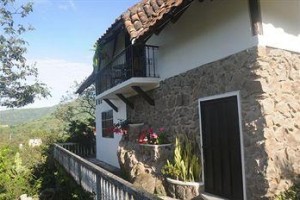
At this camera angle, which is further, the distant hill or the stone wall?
the distant hill

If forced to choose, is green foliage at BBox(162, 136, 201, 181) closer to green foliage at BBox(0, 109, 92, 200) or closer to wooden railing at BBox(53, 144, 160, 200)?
wooden railing at BBox(53, 144, 160, 200)

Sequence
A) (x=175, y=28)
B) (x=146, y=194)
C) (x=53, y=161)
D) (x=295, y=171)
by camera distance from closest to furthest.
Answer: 1. (x=146, y=194)
2. (x=295, y=171)
3. (x=175, y=28)
4. (x=53, y=161)

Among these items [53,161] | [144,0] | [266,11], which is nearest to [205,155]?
[266,11]

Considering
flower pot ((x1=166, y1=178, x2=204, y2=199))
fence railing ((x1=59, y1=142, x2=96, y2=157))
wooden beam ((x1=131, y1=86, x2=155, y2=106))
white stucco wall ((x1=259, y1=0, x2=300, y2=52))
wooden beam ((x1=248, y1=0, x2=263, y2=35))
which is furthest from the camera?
fence railing ((x1=59, y1=142, x2=96, y2=157))

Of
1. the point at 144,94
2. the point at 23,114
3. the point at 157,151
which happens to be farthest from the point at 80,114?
the point at 23,114

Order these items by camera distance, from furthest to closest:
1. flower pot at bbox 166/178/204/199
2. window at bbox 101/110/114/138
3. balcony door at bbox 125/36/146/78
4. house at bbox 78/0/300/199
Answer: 1. window at bbox 101/110/114/138
2. balcony door at bbox 125/36/146/78
3. flower pot at bbox 166/178/204/199
4. house at bbox 78/0/300/199

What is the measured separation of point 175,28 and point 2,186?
1110 centimetres

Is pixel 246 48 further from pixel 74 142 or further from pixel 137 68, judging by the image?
pixel 74 142

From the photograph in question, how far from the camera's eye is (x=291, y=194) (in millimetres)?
6238

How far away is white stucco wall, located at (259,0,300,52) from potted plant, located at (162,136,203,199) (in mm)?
3383

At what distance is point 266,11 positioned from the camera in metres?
6.93

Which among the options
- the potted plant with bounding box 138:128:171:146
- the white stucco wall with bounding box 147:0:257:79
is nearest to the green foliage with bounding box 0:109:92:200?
the potted plant with bounding box 138:128:171:146

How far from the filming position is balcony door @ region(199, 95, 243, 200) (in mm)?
7258

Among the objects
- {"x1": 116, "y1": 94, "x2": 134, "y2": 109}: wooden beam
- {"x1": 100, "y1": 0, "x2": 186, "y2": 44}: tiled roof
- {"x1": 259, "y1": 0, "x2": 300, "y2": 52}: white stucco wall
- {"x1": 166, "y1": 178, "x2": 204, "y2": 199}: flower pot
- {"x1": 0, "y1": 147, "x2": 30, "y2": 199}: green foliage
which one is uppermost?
{"x1": 100, "y1": 0, "x2": 186, "y2": 44}: tiled roof
